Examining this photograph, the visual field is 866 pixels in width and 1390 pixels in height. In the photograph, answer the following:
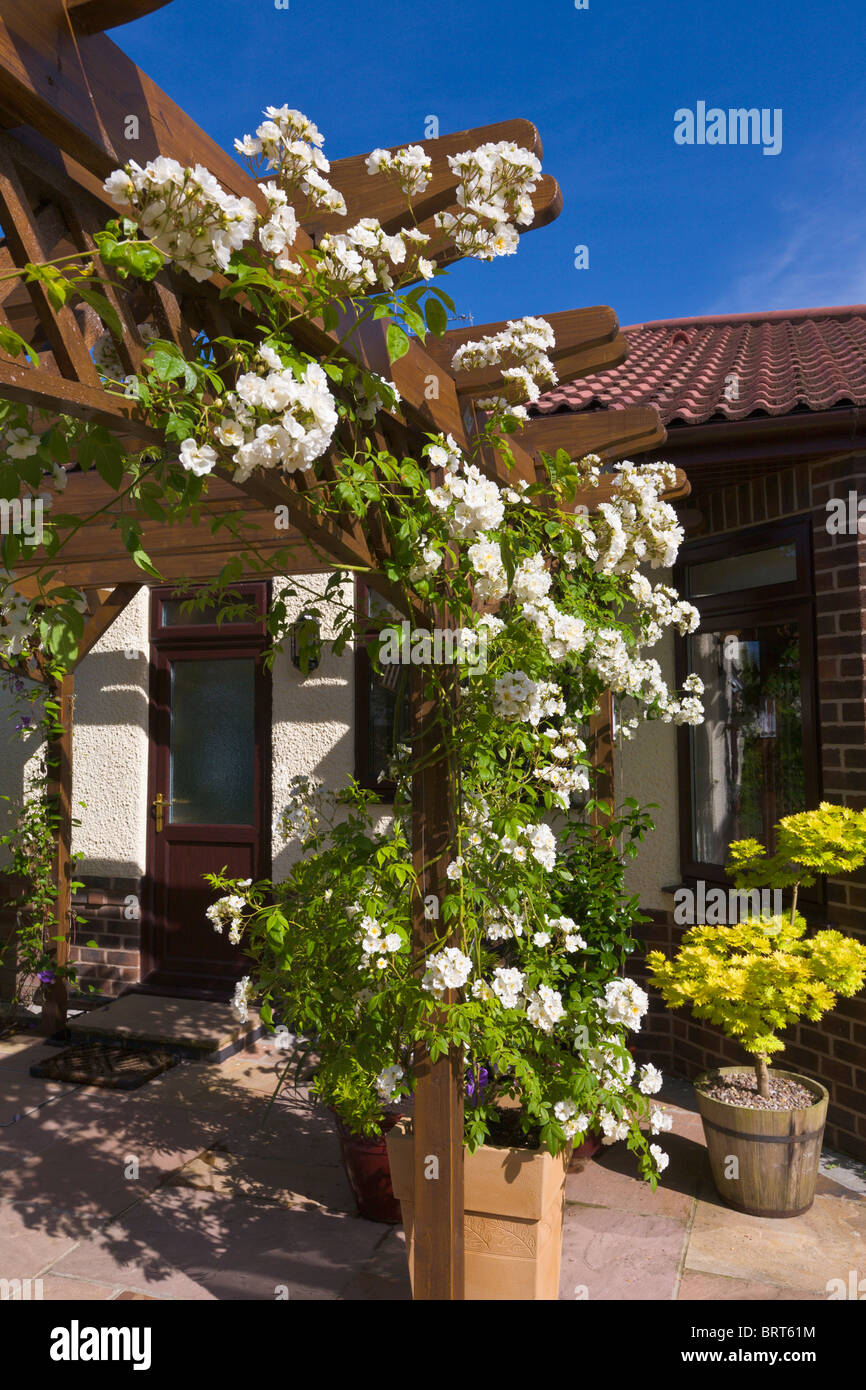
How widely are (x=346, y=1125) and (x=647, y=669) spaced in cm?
196

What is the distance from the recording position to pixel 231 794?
5.96 metres

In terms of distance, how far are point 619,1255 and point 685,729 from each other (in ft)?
8.36

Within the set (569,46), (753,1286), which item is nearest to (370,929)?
(753,1286)

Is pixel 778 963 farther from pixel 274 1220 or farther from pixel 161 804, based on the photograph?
pixel 161 804

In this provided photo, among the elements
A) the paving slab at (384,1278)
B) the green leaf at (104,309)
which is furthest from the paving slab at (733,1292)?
the green leaf at (104,309)

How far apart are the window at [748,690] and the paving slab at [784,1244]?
1.52 meters

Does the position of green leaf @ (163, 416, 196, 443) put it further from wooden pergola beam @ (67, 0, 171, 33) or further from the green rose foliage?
the green rose foliage

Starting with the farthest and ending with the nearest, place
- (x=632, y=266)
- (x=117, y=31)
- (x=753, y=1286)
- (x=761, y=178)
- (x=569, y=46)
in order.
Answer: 1. (x=632, y=266)
2. (x=761, y=178)
3. (x=569, y=46)
4. (x=753, y=1286)
5. (x=117, y=31)

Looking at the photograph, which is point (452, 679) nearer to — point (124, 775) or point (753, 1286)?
point (753, 1286)

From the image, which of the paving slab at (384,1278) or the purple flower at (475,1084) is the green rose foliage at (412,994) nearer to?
the purple flower at (475,1084)

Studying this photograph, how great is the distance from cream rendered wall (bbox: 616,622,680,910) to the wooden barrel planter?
1.45 m

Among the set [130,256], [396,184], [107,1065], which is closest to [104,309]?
[130,256]

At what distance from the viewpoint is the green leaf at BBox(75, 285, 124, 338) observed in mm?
1241

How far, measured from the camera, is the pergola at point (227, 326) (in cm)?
127
